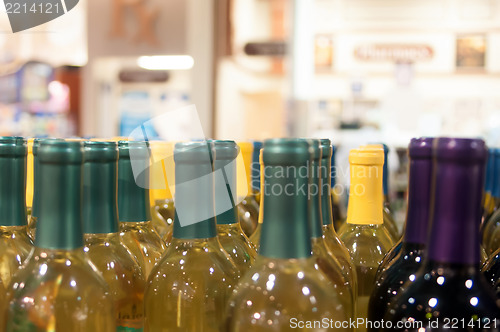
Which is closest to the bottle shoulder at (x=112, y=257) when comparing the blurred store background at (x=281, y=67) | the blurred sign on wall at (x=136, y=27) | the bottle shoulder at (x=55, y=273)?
the bottle shoulder at (x=55, y=273)

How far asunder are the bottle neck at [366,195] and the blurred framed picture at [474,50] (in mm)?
4109

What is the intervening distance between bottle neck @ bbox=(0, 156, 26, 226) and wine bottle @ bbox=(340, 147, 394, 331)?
1.44ft

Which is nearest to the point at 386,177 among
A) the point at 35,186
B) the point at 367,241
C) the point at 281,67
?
the point at 367,241

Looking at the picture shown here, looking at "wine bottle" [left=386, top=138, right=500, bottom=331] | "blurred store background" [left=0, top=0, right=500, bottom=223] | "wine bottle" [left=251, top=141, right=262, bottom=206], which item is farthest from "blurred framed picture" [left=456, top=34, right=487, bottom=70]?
"wine bottle" [left=386, top=138, right=500, bottom=331]

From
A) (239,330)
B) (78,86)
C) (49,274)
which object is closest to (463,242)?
(239,330)

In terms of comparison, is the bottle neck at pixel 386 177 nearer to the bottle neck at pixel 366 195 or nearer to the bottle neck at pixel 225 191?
the bottle neck at pixel 366 195

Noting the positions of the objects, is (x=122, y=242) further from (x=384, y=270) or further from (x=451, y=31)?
(x=451, y=31)

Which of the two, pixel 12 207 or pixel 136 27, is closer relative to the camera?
pixel 12 207

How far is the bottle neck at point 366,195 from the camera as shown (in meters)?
0.77

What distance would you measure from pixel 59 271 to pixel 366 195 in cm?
44

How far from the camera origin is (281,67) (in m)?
3.89

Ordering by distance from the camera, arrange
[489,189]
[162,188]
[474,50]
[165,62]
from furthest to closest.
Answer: [474,50] → [165,62] → [489,189] → [162,188]

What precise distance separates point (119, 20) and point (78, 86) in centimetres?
254

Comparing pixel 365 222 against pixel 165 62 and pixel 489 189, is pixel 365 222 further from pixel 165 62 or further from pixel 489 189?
pixel 165 62
